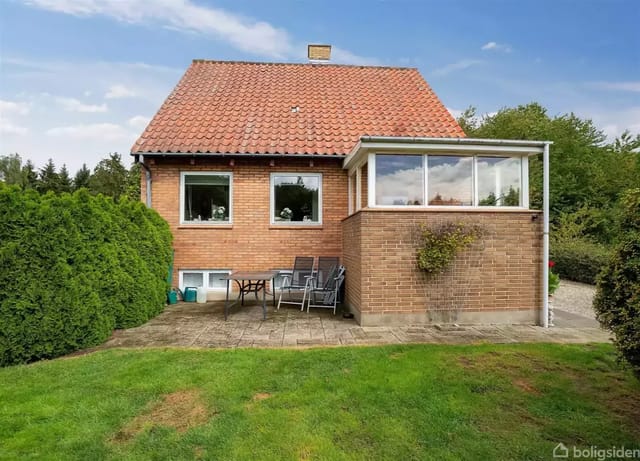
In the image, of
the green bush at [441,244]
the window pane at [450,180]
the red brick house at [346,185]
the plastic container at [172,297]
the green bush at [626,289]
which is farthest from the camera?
the plastic container at [172,297]

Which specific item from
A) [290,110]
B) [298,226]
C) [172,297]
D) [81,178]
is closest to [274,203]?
[298,226]

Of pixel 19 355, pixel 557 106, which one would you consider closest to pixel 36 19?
pixel 19 355

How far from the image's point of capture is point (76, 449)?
8.41ft

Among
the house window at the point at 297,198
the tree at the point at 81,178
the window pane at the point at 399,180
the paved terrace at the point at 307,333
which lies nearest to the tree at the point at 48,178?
the tree at the point at 81,178

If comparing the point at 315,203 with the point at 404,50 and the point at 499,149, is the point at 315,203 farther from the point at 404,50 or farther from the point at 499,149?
the point at 404,50

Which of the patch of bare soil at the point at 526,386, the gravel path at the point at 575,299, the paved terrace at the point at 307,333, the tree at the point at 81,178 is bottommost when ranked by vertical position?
the gravel path at the point at 575,299

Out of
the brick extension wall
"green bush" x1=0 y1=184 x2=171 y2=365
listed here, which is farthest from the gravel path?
"green bush" x1=0 y1=184 x2=171 y2=365

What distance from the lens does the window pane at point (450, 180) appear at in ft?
21.0

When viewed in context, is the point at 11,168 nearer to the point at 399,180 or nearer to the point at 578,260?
the point at 399,180

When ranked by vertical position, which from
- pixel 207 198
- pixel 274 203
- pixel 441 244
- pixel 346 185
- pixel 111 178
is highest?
pixel 111 178

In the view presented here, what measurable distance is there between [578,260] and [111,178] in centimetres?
4072

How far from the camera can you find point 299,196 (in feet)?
28.8

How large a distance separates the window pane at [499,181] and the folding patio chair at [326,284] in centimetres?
328

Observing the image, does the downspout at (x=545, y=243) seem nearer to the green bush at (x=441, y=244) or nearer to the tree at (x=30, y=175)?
the green bush at (x=441, y=244)
